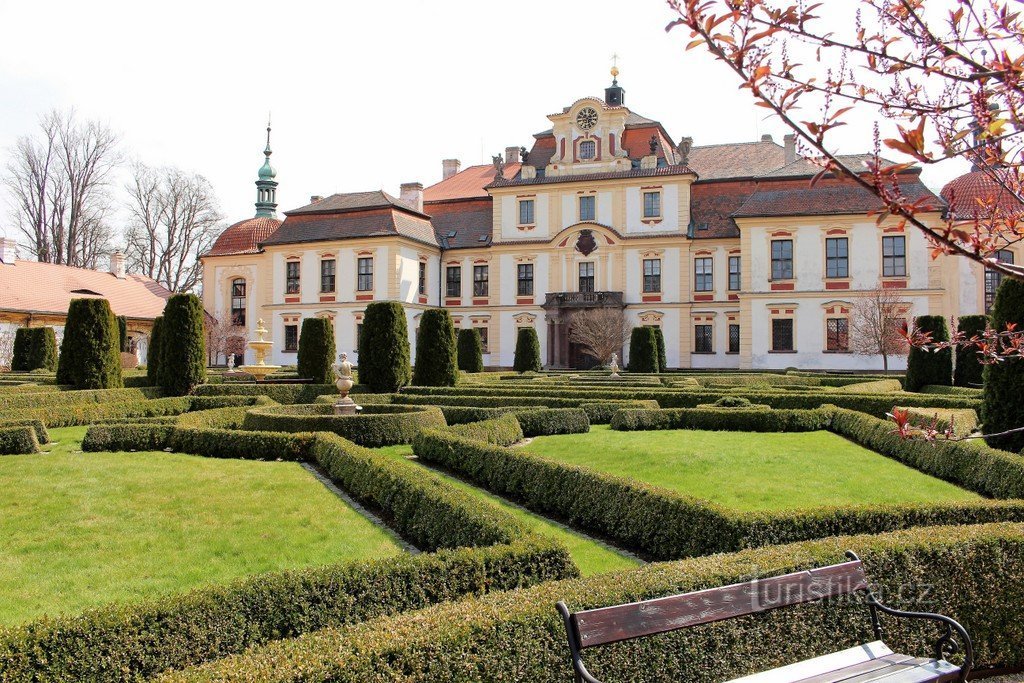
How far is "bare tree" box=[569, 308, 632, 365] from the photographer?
32250 millimetres

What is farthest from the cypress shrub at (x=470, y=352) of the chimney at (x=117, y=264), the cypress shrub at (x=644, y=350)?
the chimney at (x=117, y=264)

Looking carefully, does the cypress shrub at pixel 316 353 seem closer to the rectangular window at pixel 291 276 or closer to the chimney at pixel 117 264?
the rectangular window at pixel 291 276

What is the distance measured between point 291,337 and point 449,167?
15294 millimetres

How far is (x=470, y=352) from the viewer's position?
29.4 m

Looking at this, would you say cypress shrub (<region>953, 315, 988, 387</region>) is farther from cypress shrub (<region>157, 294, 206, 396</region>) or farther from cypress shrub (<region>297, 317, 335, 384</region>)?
cypress shrub (<region>157, 294, 206, 396</region>)

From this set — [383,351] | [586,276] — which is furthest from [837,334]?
[383,351]

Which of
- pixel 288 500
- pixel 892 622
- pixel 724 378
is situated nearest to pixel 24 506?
pixel 288 500

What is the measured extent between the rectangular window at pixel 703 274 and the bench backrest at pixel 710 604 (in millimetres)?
32253

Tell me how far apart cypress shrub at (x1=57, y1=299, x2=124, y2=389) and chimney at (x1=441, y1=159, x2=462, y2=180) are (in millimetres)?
29769

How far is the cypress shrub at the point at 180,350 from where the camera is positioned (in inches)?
737

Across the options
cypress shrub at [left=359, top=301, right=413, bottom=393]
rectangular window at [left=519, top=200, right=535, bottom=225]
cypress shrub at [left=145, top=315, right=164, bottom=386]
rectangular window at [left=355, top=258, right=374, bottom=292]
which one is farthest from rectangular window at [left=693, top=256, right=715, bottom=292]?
cypress shrub at [left=145, top=315, right=164, bottom=386]

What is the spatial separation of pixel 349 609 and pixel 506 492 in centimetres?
465

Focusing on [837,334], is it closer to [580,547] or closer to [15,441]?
[580,547]

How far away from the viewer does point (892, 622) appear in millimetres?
4184
